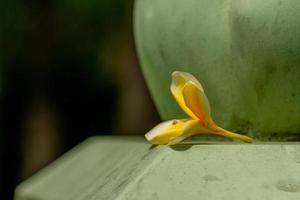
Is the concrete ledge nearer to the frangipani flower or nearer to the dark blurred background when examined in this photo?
the frangipani flower

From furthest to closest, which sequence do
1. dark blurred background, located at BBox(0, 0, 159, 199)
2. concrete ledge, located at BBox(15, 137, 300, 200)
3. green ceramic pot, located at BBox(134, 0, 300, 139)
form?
dark blurred background, located at BBox(0, 0, 159, 199) → green ceramic pot, located at BBox(134, 0, 300, 139) → concrete ledge, located at BBox(15, 137, 300, 200)

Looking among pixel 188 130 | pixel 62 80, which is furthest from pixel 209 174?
pixel 62 80

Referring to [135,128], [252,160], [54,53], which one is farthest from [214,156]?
[54,53]

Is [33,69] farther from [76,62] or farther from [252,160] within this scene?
[252,160]

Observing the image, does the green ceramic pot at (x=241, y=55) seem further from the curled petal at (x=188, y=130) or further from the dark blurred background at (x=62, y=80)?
the dark blurred background at (x=62, y=80)

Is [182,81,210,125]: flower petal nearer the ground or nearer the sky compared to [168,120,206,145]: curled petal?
nearer the sky

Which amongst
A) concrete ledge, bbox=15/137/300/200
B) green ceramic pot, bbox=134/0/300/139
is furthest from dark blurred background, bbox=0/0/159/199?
concrete ledge, bbox=15/137/300/200
